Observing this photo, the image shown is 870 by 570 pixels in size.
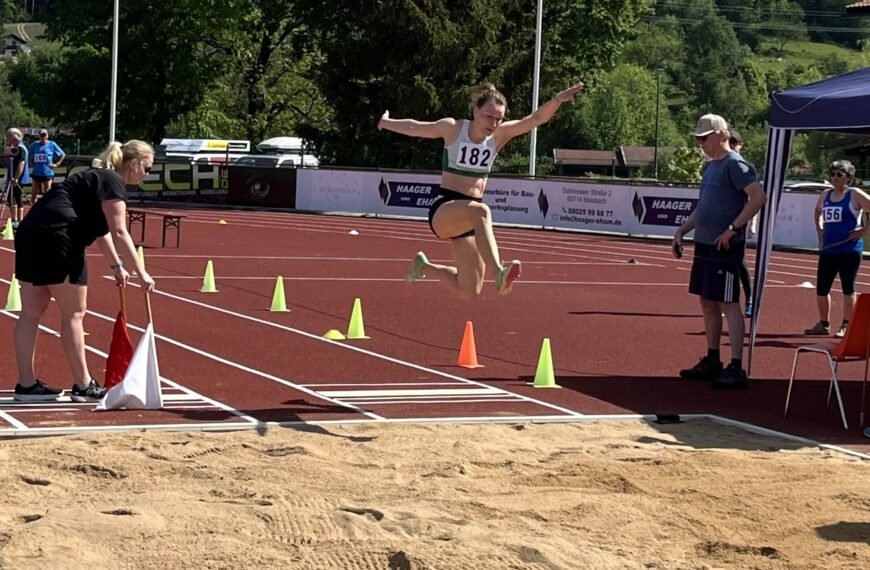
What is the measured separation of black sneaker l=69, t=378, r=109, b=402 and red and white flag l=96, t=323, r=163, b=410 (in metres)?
0.18

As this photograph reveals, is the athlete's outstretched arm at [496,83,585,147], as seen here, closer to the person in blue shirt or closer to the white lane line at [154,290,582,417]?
the white lane line at [154,290,582,417]

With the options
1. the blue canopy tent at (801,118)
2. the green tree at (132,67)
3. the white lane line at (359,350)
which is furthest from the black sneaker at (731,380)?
Answer: the green tree at (132,67)

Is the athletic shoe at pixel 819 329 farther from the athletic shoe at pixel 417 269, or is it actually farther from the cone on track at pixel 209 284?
the cone on track at pixel 209 284

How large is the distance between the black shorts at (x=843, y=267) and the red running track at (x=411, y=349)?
2.56ft

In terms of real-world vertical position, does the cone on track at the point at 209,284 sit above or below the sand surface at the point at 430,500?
above

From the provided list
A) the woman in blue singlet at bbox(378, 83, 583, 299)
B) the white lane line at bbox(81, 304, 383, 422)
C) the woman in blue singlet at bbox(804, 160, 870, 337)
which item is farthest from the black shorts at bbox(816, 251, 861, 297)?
the white lane line at bbox(81, 304, 383, 422)

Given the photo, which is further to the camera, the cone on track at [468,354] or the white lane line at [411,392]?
the cone on track at [468,354]

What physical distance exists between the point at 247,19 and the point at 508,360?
52.0 m

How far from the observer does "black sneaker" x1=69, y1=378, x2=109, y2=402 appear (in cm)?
991

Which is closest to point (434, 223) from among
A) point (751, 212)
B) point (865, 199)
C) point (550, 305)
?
point (751, 212)

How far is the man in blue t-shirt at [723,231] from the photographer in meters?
11.6

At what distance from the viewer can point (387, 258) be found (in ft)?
83.5

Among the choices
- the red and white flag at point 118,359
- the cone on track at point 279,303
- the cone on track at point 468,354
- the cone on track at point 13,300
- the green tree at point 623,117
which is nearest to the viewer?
the red and white flag at point 118,359

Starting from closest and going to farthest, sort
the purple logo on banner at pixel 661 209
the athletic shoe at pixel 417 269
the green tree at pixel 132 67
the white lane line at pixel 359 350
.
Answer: the white lane line at pixel 359 350, the athletic shoe at pixel 417 269, the purple logo on banner at pixel 661 209, the green tree at pixel 132 67
